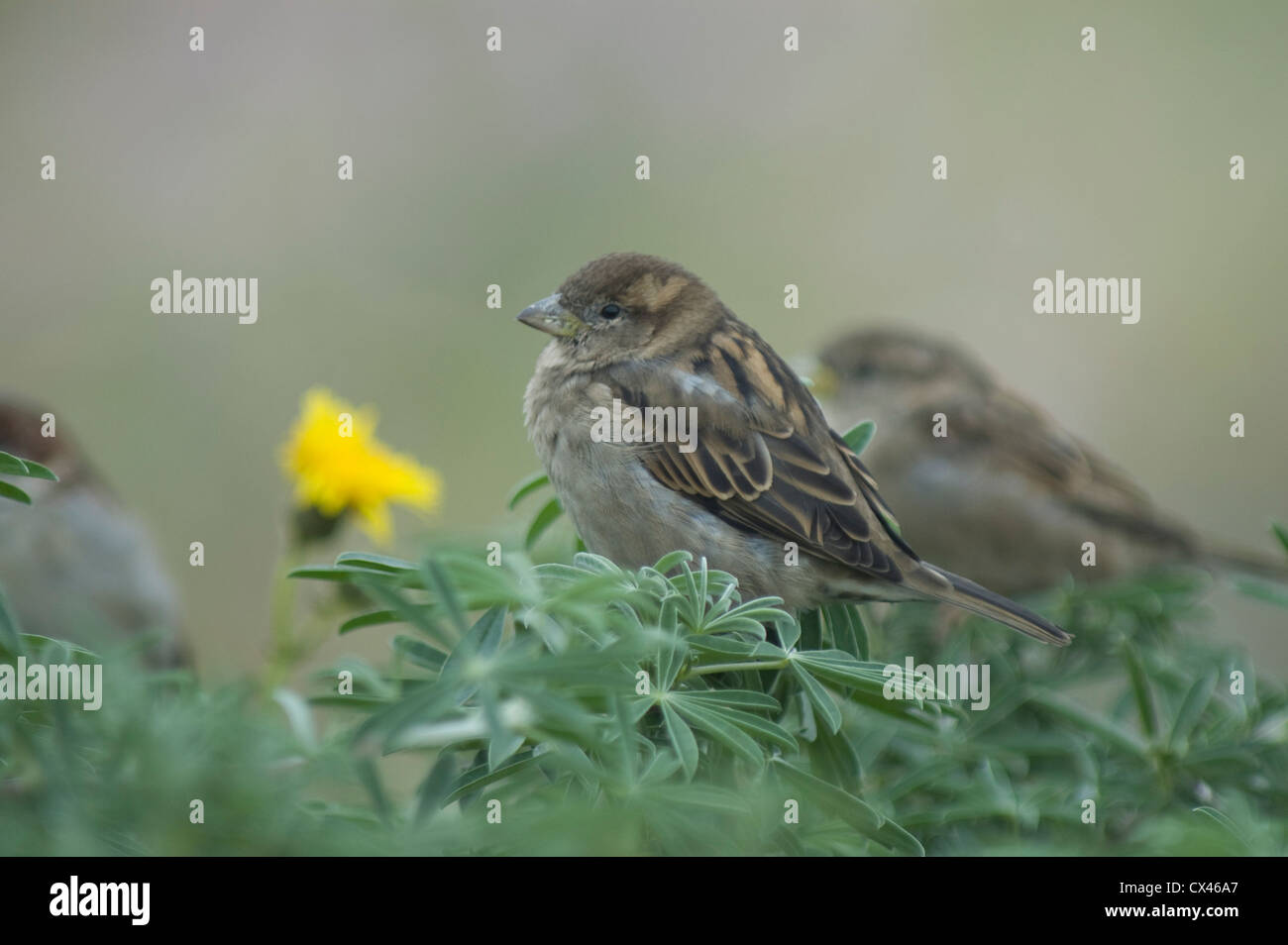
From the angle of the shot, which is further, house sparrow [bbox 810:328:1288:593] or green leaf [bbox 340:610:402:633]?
house sparrow [bbox 810:328:1288:593]

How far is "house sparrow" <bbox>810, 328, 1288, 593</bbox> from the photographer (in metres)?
4.17

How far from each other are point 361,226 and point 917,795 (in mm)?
5486

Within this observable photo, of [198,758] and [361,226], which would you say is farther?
[361,226]

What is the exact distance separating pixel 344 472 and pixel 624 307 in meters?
0.81

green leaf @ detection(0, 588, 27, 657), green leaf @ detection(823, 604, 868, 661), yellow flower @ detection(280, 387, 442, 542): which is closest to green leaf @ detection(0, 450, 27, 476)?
green leaf @ detection(0, 588, 27, 657)

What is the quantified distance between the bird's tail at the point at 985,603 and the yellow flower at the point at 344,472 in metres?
1.01

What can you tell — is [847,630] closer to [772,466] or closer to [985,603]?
[985,603]

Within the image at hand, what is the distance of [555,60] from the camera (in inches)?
275

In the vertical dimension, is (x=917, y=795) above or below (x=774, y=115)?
below

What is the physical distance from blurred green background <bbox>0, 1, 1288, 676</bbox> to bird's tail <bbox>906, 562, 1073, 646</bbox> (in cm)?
366

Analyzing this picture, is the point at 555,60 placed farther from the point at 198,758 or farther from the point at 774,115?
the point at 198,758

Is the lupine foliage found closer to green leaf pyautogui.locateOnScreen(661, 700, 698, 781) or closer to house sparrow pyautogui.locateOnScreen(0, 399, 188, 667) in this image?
green leaf pyautogui.locateOnScreen(661, 700, 698, 781)
